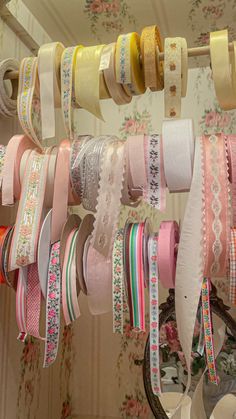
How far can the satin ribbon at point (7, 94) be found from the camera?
3.15 ft

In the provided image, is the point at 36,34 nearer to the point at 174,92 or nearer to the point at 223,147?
the point at 174,92

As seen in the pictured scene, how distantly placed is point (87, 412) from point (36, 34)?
1162 millimetres

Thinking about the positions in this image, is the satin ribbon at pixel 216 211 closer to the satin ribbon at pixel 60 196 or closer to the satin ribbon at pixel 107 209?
the satin ribbon at pixel 107 209

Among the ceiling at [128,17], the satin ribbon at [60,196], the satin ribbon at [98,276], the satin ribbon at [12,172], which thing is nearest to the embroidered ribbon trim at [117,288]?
the satin ribbon at [98,276]

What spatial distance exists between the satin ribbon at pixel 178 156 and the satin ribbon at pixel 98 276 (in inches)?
7.3

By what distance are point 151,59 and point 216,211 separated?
0.34 m

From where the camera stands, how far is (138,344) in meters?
1.30

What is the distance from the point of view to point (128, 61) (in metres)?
0.83

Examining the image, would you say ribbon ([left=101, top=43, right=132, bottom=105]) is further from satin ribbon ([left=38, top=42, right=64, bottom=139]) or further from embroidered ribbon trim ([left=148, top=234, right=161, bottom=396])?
embroidered ribbon trim ([left=148, top=234, right=161, bottom=396])

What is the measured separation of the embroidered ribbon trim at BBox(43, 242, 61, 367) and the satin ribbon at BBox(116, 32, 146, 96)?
Answer: 1.27 ft

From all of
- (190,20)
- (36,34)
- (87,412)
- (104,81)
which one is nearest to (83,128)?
(36,34)

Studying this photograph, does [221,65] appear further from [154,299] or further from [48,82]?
[154,299]

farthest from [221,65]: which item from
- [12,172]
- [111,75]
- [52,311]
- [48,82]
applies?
[52,311]

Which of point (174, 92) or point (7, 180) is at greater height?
point (174, 92)
